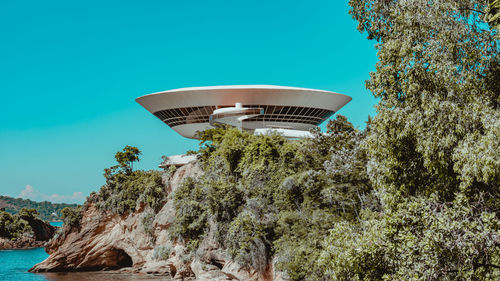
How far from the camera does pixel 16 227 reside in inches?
2601

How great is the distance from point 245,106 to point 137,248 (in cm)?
1267

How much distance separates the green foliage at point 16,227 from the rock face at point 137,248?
36.9 meters

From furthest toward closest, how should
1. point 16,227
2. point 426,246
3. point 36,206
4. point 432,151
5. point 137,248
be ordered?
point 36,206 → point 16,227 → point 137,248 → point 432,151 → point 426,246

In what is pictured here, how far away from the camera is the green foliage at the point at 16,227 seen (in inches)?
2516

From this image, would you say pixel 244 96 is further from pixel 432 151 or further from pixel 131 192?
pixel 432 151

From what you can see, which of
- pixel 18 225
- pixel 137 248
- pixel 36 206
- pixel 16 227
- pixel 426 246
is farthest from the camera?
pixel 36 206

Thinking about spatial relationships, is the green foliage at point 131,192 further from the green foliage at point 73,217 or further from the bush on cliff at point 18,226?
the bush on cliff at point 18,226

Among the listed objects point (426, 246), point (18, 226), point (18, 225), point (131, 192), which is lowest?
point (426, 246)

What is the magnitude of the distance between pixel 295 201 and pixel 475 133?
958 centimetres

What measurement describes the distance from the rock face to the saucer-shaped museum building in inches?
291

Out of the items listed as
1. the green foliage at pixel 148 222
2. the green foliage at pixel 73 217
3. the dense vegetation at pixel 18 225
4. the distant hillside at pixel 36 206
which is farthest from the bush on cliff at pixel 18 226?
the distant hillside at pixel 36 206

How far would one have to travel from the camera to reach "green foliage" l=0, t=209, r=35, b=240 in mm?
63906

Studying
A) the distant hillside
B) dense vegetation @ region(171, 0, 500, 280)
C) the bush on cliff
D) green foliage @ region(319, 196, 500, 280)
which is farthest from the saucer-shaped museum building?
the distant hillside

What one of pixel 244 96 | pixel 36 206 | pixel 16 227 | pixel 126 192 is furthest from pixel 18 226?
pixel 36 206
